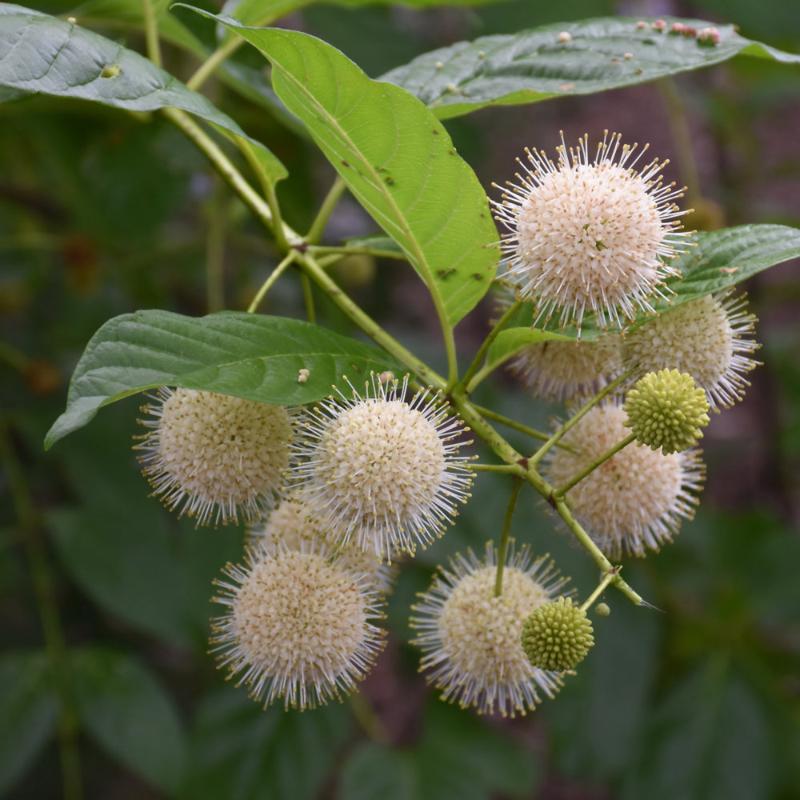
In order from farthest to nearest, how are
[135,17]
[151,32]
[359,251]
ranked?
[135,17], [151,32], [359,251]

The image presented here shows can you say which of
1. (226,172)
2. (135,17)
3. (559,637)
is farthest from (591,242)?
(135,17)

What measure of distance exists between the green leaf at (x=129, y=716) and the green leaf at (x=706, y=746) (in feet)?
4.36

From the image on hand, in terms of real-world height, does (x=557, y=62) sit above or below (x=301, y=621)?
above

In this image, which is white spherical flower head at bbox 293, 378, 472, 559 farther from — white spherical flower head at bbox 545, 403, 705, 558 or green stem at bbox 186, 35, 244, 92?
green stem at bbox 186, 35, 244, 92

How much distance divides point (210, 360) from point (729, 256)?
747 millimetres

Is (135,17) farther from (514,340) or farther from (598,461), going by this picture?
(598,461)

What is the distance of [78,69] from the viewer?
1.32m

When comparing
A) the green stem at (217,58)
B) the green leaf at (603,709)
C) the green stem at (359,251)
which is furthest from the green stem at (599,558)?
the green leaf at (603,709)

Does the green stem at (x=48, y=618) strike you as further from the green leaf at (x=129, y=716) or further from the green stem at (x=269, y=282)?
the green stem at (x=269, y=282)

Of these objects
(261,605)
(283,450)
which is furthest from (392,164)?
(261,605)

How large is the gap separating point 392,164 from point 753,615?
2231 millimetres

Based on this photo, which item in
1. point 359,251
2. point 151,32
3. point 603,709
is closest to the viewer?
point 359,251

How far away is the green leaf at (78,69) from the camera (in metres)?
1.28

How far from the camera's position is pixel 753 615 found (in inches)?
120
